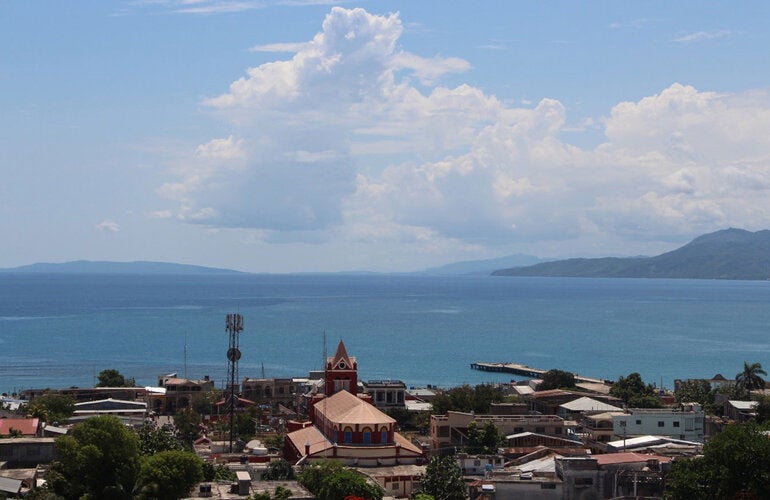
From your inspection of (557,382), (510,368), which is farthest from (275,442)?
(510,368)

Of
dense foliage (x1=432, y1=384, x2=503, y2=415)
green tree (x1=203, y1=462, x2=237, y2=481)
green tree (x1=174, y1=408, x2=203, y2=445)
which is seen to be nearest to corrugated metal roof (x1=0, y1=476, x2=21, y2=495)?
green tree (x1=203, y1=462, x2=237, y2=481)

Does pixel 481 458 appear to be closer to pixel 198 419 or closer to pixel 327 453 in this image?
pixel 327 453

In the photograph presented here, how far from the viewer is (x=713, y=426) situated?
242 ft

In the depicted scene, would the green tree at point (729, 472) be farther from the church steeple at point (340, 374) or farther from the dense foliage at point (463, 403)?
the dense foliage at point (463, 403)

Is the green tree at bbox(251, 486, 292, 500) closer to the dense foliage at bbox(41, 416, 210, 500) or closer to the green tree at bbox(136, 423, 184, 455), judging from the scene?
the dense foliage at bbox(41, 416, 210, 500)

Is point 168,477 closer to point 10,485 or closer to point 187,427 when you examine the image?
point 10,485

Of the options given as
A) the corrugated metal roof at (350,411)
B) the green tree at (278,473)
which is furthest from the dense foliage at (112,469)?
the corrugated metal roof at (350,411)

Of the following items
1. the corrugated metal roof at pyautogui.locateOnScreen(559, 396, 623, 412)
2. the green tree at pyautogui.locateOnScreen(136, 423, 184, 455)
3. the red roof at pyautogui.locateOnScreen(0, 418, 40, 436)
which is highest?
the red roof at pyautogui.locateOnScreen(0, 418, 40, 436)

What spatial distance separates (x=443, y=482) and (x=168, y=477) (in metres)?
12.9

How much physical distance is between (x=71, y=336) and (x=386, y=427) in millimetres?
136831

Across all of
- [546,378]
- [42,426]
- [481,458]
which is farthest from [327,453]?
[546,378]

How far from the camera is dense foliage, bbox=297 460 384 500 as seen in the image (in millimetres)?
46219

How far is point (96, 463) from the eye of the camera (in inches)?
1767

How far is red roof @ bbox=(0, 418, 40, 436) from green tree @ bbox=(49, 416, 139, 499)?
12119 mm
